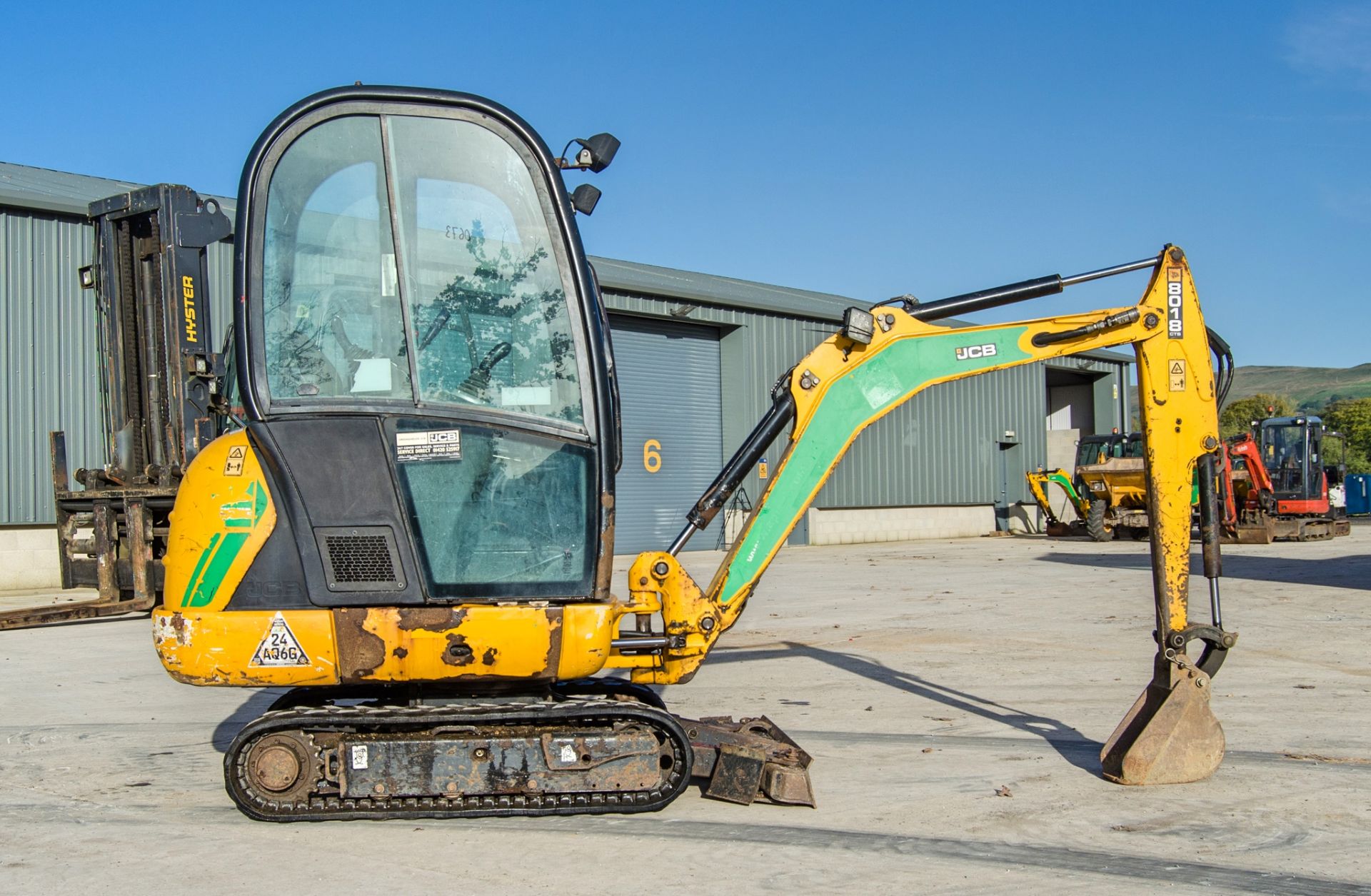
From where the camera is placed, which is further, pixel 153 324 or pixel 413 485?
pixel 153 324

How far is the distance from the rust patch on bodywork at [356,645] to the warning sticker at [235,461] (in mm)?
770

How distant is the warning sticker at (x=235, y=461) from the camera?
529cm

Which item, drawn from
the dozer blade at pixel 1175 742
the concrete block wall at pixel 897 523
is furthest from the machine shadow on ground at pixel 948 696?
the concrete block wall at pixel 897 523

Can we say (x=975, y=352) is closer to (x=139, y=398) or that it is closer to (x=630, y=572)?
(x=630, y=572)

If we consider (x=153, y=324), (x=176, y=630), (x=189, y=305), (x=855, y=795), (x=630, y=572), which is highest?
(x=189, y=305)

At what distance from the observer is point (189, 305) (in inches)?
540

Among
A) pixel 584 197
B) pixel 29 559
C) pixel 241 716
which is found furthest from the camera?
pixel 29 559

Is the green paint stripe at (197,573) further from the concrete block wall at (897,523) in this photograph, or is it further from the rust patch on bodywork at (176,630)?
the concrete block wall at (897,523)

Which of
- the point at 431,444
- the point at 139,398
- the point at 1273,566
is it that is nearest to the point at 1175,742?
the point at 431,444

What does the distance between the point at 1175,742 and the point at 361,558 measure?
400cm

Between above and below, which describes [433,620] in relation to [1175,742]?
above

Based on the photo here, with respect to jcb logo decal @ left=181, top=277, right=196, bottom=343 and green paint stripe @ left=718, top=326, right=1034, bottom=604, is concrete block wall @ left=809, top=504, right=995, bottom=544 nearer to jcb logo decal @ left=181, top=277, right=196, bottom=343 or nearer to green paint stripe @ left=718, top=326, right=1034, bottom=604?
jcb logo decal @ left=181, top=277, right=196, bottom=343

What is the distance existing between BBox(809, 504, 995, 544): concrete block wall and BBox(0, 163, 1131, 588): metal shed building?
0.05m

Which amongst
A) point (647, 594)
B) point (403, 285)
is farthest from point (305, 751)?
point (403, 285)
